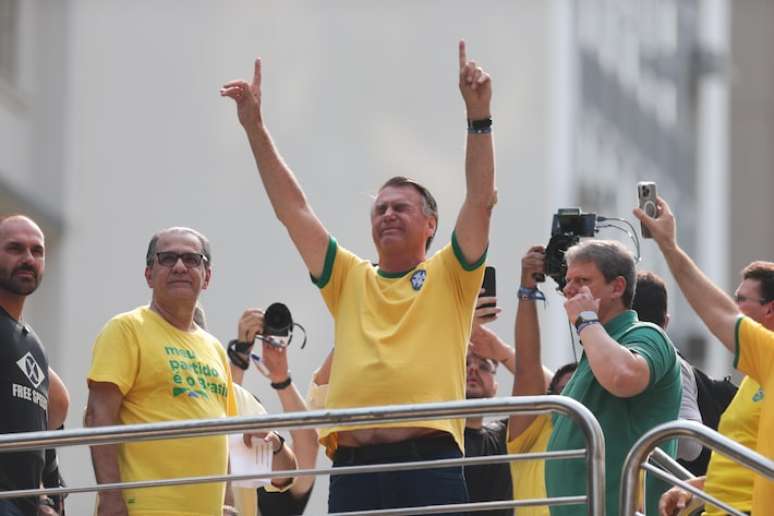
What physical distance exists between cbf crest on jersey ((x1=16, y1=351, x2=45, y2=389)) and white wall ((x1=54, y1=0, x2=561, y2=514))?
37.2ft

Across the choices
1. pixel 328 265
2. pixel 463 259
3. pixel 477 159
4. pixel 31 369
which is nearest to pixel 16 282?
pixel 31 369

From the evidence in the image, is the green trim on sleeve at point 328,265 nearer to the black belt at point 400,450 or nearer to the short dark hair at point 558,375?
the black belt at point 400,450

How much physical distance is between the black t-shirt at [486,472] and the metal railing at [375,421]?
1.91 m

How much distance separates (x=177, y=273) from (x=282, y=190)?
24.0 inches

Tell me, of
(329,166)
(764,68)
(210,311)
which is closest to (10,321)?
(210,311)

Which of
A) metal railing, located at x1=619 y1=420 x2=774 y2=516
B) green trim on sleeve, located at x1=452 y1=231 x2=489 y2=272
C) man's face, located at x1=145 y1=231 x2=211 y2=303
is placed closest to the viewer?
metal railing, located at x1=619 y1=420 x2=774 y2=516

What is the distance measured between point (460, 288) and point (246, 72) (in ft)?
44.3

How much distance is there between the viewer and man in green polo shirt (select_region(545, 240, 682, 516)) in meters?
8.23

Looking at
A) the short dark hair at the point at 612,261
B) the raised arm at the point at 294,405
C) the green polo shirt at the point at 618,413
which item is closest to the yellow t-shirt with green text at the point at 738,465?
the green polo shirt at the point at 618,413

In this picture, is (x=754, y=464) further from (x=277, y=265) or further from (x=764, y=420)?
(x=277, y=265)

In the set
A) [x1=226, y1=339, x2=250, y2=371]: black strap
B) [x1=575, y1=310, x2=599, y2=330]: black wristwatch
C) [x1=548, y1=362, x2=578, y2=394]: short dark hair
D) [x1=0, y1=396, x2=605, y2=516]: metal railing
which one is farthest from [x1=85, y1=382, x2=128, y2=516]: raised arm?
[x1=548, y1=362, x2=578, y2=394]: short dark hair

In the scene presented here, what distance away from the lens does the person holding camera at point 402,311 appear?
27.6 ft

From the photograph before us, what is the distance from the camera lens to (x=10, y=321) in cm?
892

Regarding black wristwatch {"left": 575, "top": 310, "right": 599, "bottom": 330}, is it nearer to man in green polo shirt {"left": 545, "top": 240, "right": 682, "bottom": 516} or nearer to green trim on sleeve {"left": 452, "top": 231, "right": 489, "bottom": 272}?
man in green polo shirt {"left": 545, "top": 240, "right": 682, "bottom": 516}
